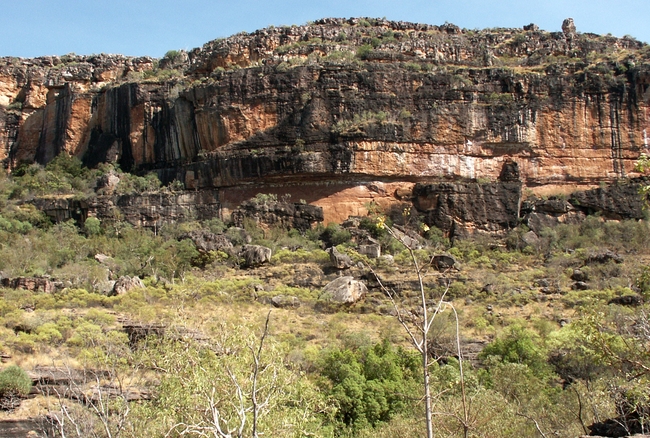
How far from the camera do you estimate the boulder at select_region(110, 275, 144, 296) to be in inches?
1121

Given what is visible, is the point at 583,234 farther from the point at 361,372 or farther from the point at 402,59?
the point at 361,372

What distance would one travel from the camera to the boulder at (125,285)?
28484mm

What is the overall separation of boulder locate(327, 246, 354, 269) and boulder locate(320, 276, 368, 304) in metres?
2.12

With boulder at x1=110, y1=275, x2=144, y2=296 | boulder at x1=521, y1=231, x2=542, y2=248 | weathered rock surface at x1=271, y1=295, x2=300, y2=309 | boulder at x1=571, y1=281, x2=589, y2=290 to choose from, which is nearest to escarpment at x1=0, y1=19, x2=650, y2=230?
boulder at x1=521, y1=231, x2=542, y2=248

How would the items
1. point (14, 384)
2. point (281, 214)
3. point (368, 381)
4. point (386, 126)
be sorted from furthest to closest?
point (386, 126)
point (281, 214)
point (368, 381)
point (14, 384)

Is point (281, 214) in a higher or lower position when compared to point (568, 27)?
lower

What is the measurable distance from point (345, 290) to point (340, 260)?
3432mm

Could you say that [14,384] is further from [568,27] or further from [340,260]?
[568,27]

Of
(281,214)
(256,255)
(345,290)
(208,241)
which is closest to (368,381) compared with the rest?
(345,290)

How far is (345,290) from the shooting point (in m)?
28.4

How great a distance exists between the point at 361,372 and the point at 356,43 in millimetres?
29606

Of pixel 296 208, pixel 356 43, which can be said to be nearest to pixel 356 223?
pixel 296 208

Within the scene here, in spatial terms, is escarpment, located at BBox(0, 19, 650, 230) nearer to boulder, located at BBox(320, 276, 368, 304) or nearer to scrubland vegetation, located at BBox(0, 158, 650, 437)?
scrubland vegetation, located at BBox(0, 158, 650, 437)

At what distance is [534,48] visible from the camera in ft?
154
